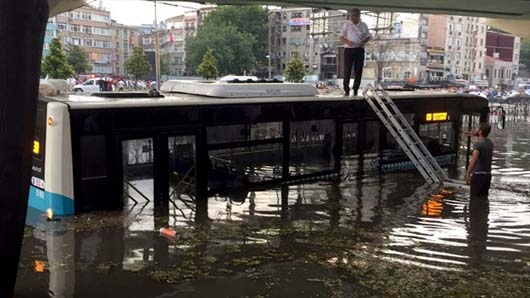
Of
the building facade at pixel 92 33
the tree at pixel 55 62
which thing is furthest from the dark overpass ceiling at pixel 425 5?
the building facade at pixel 92 33

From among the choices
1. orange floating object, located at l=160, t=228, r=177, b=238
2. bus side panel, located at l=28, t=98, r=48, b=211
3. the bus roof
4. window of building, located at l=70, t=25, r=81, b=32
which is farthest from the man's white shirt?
window of building, located at l=70, t=25, r=81, b=32

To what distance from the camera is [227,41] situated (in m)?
79.7

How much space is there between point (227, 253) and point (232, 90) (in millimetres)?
4777

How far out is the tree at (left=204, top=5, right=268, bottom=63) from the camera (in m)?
88.5

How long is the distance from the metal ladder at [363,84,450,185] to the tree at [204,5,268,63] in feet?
238

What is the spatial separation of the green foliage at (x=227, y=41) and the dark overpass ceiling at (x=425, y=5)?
185ft

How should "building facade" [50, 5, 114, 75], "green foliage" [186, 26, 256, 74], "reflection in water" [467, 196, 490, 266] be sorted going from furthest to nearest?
1. "building facade" [50, 5, 114, 75]
2. "green foliage" [186, 26, 256, 74]
3. "reflection in water" [467, 196, 490, 266]

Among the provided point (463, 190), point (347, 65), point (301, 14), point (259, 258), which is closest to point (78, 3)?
point (347, 65)

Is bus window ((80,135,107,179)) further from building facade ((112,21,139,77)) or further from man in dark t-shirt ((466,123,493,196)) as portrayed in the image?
building facade ((112,21,139,77))

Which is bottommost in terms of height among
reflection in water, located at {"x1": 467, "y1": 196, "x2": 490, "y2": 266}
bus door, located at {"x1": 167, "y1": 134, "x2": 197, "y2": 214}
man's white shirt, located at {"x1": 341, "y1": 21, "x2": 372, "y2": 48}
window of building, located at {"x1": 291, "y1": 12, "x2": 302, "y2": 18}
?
reflection in water, located at {"x1": 467, "y1": 196, "x2": 490, "y2": 266}

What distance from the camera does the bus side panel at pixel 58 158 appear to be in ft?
30.0

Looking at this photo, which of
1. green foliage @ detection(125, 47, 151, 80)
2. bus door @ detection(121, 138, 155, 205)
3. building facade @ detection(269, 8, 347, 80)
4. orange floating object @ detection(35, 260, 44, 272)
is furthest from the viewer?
building facade @ detection(269, 8, 347, 80)

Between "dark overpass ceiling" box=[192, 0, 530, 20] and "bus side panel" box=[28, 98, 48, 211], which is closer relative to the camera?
"bus side panel" box=[28, 98, 48, 211]

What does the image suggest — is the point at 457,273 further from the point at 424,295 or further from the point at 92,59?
the point at 92,59
